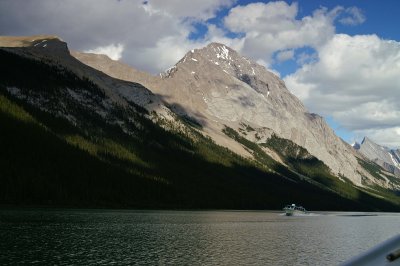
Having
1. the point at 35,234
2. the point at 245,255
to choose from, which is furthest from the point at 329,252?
the point at 35,234

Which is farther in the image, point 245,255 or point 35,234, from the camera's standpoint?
point 35,234

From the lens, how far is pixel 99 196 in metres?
→ 194

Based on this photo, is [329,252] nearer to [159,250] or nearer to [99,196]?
[159,250]

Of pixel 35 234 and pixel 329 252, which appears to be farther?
pixel 35 234

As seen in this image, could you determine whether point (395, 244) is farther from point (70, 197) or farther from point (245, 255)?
point (70, 197)

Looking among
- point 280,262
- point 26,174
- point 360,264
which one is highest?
point 26,174

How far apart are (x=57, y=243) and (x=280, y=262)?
106 feet

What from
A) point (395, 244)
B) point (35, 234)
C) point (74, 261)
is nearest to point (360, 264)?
point (395, 244)

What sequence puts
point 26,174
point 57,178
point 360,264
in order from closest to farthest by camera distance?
point 360,264 → point 26,174 → point 57,178

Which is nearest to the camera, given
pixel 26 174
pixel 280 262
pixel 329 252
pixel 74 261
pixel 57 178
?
pixel 74 261

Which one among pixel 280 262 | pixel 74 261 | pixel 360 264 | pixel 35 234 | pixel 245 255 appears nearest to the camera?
pixel 360 264

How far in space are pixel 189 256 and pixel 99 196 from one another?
14051cm

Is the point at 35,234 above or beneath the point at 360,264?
beneath

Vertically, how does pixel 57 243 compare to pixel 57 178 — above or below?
below
